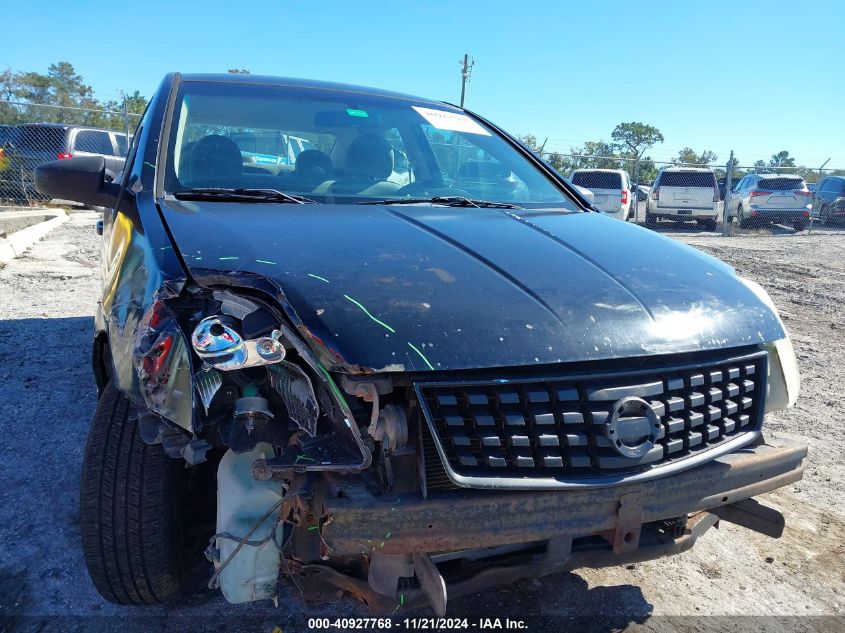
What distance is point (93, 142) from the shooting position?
1377 centimetres

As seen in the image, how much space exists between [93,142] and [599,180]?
38.6ft

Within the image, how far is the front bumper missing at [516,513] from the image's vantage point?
148cm

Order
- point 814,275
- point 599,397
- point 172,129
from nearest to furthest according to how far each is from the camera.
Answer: point 599,397 → point 172,129 → point 814,275

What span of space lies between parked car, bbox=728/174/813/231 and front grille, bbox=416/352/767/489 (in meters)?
18.0

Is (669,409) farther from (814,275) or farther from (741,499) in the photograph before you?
(814,275)

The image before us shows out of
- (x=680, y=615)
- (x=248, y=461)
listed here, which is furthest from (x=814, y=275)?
(x=248, y=461)

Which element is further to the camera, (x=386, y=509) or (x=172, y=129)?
(x=172, y=129)

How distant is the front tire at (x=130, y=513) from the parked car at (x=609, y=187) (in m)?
14.4

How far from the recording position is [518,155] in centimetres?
329

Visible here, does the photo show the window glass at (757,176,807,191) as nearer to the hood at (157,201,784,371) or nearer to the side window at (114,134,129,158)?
the side window at (114,134,129,158)

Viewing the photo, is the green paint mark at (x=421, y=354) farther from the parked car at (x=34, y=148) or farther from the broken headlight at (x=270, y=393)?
the parked car at (x=34, y=148)

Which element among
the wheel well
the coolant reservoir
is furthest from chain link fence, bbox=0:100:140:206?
the coolant reservoir

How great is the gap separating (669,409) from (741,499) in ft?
1.45

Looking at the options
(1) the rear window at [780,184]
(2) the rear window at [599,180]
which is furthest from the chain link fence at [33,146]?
(1) the rear window at [780,184]
